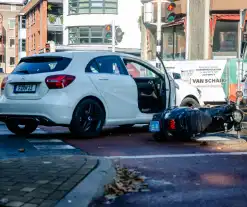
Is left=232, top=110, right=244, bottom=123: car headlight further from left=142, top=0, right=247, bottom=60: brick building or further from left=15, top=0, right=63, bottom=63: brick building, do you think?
left=15, top=0, right=63, bottom=63: brick building

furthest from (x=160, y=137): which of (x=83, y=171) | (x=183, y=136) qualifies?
(x=83, y=171)

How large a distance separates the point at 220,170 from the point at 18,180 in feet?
8.00

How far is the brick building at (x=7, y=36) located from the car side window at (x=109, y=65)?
2955 inches

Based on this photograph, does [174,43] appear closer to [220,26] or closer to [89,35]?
[220,26]

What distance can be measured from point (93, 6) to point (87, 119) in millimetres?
41027

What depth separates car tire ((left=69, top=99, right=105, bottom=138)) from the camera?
356 inches

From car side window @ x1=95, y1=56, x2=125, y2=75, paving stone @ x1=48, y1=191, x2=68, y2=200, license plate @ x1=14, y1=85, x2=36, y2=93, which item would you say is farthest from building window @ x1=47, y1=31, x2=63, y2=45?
paving stone @ x1=48, y1=191, x2=68, y2=200

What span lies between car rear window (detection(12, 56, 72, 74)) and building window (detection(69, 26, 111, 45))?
39.9 m

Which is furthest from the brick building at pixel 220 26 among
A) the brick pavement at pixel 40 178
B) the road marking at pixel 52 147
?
the brick pavement at pixel 40 178

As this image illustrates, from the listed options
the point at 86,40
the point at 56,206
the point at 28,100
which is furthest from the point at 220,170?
the point at 86,40

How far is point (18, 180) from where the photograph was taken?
506 cm

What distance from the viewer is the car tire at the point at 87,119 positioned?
9055 mm

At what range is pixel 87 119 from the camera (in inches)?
365

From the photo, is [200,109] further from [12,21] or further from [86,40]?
[12,21]
